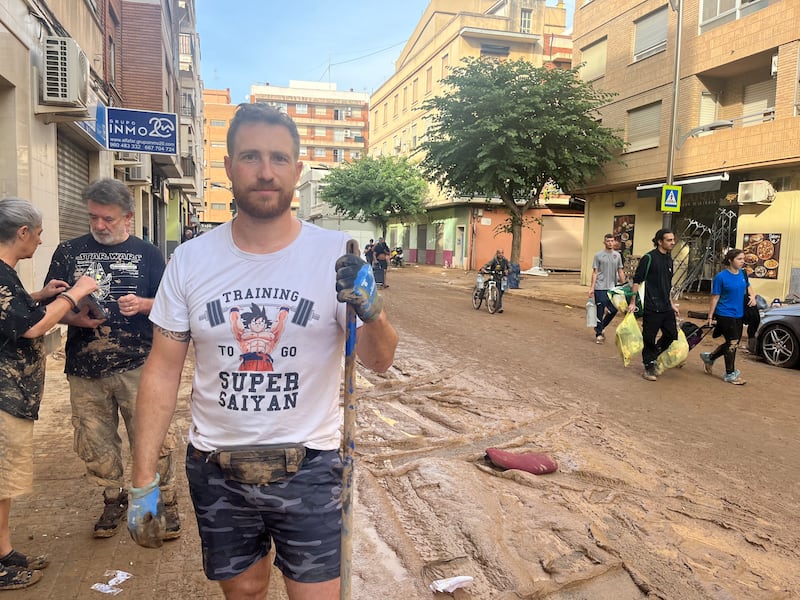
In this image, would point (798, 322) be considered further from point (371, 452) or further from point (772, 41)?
point (772, 41)

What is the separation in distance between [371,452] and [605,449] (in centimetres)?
189

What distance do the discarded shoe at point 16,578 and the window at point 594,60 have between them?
2253 cm

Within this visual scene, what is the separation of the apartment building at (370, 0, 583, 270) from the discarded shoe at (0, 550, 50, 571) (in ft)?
96.0

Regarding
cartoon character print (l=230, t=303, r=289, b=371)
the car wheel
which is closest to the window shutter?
the car wheel

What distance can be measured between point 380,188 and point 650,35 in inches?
766

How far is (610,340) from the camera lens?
35.2 feet

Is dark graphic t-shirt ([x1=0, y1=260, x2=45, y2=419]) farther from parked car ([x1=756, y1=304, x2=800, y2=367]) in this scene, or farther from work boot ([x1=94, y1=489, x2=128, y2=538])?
parked car ([x1=756, y1=304, x2=800, y2=367])

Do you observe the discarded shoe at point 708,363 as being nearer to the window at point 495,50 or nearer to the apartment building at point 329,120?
the window at point 495,50

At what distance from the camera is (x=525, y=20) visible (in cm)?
3809

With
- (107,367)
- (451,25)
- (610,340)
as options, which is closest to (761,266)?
(610,340)

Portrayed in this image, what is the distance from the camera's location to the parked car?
870 cm

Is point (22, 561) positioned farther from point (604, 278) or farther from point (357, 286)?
point (604, 278)

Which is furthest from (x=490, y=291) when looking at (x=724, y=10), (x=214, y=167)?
(x=214, y=167)

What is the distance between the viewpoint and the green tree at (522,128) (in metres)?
19.7
